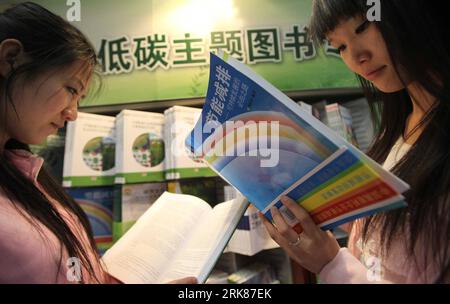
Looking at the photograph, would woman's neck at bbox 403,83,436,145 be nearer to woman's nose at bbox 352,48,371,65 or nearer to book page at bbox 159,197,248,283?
woman's nose at bbox 352,48,371,65

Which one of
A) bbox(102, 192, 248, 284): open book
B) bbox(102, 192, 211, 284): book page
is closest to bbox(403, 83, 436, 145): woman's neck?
bbox(102, 192, 248, 284): open book

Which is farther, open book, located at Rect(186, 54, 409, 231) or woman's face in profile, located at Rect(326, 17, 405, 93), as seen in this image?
woman's face in profile, located at Rect(326, 17, 405, 93)

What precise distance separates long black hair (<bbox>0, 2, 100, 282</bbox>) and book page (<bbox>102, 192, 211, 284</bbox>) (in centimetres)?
8

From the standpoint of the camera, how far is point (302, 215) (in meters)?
0.41

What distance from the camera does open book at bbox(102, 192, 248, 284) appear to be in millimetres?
509

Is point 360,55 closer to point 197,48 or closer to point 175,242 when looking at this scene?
point 175,242

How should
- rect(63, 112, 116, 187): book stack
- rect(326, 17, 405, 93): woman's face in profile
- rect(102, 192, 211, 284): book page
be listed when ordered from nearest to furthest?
rect(326, 17, 405, 93): woman's face in profile, rect(102, 192, 211, 284): book page, rect(63, 112, 116, 187): book stack

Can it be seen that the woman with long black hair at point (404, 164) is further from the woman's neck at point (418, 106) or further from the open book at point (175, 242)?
the open book at point (175, 242)

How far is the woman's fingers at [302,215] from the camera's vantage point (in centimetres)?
41

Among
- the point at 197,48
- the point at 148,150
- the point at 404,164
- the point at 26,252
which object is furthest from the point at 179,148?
the point at 404,164

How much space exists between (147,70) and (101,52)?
0.19 m

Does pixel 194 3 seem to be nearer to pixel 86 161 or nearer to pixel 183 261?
pixel 86 161

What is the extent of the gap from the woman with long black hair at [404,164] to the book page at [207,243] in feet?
0.24
